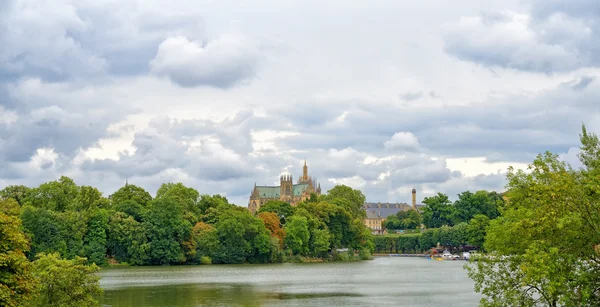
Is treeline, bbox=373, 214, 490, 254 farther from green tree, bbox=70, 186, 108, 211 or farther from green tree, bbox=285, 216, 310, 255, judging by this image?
green tree, bbox=70, 186, 108, 211

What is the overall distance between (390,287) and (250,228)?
48.3 metres

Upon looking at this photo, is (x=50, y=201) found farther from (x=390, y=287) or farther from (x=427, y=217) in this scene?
(x=427, y=217)

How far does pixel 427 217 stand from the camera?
181m

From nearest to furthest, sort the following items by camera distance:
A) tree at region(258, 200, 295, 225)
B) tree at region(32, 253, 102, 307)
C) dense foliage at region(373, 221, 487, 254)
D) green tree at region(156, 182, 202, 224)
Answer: tree at region(32, 253, 102, 307), green tree at region(156, 182, 202, 224), tree at region(258, 200, 295, 225), dense foliage at region(373, 221, 487, 254)

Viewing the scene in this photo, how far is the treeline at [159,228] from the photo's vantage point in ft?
318

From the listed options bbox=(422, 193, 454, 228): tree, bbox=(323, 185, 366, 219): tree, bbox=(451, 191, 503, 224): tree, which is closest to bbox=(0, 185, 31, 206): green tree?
bbox=(323, 185, 366, 219): tree

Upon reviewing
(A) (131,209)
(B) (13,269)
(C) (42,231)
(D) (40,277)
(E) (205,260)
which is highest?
(A) (131,209)

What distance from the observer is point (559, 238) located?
1134 inches

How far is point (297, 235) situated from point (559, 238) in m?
90.9

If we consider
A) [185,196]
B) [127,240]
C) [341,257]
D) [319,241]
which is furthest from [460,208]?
[127,240]

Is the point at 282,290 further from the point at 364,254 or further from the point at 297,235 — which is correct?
the point at 364,254

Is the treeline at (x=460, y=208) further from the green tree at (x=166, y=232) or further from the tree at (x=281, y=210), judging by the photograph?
the green tree at (x=166, y=232)

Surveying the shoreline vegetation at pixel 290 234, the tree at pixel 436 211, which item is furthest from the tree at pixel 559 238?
the tree at pixel 436 211

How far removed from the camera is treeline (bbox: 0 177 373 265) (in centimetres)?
9706
